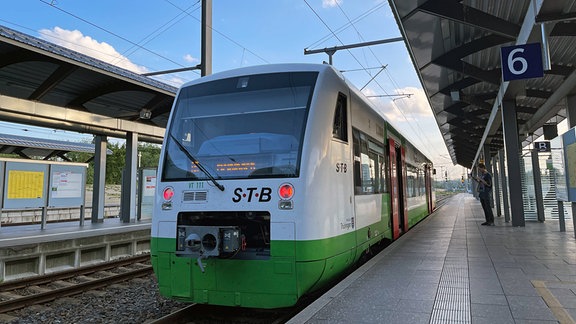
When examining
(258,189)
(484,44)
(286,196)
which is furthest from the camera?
(484,44)

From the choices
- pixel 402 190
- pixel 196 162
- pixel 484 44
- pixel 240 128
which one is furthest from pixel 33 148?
pixel 484 44

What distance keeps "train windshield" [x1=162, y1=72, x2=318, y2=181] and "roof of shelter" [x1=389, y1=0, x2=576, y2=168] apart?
158 inches

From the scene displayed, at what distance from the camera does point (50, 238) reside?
8.99m

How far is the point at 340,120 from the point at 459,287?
254 cm

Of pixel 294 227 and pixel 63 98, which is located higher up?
pixel 63 98

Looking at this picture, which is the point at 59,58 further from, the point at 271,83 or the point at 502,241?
the point at 502,241

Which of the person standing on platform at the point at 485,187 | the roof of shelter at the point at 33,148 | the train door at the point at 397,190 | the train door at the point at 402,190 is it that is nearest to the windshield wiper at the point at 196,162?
the train door at the point at 397,190

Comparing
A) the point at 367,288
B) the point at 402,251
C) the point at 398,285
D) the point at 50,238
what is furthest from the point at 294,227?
the point at 50,238

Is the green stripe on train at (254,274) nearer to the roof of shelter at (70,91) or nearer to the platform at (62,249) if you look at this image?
the platform at (62,249)

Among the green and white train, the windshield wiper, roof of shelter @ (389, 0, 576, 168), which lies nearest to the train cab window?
the green and white train

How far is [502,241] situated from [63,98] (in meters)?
12.6

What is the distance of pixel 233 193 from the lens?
14.9 ft

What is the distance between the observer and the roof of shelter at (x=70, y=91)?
886 centimetres

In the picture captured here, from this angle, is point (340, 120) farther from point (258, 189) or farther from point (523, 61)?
point (523, 61)
